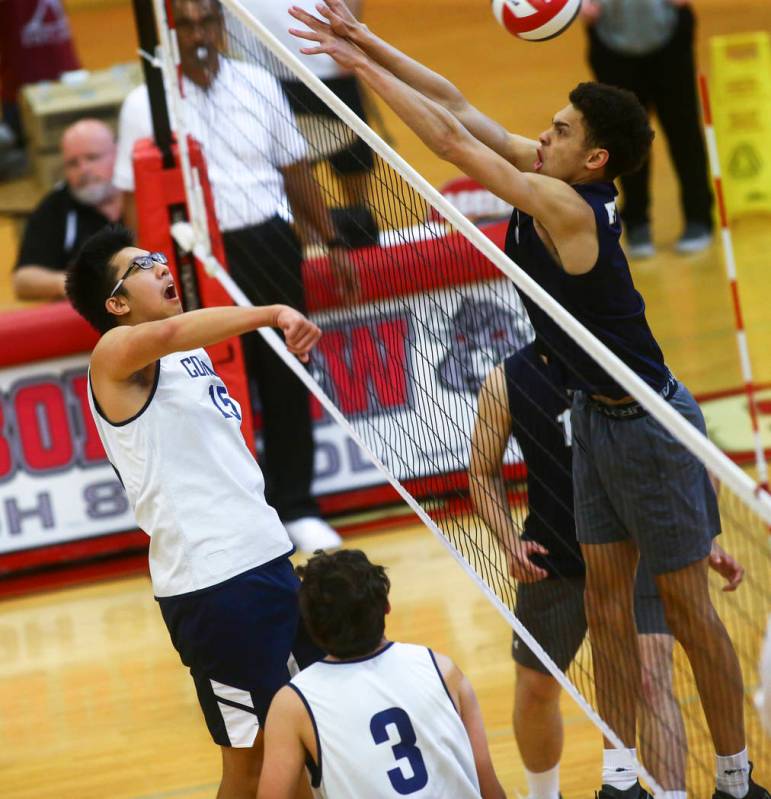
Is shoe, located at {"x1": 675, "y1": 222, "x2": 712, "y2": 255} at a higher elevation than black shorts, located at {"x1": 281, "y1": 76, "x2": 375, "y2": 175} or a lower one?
lower

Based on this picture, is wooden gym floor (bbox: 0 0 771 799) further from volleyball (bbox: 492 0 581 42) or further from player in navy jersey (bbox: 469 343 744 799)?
volleyball (bbox: 492 0 581 42)

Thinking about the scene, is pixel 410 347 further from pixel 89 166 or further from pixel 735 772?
pixel 735 772

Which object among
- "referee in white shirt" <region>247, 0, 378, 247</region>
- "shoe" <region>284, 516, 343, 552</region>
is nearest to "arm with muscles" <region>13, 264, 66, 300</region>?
"referee in white shirt" <region>247, 0, 378, 247</region>

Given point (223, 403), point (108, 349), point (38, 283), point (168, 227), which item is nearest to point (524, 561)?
point (223, 403)

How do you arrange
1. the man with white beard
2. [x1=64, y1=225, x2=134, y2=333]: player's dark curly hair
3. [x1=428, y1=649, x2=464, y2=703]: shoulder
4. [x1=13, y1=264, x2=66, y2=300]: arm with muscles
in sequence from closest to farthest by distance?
1. [x1=428, y1=649, x2=464, y2=703]: shoulder
2. [x1=64, y1=225, x2=134, y2=333]: player's dark curly hair
3. [x1=13, y1=264, x2=66, y2=300]: arm with muscles
4. the man with white beard

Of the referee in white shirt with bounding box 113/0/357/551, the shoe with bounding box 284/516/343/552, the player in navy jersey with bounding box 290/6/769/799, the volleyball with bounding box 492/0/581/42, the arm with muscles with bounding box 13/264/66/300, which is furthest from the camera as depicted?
the arm with muscles with bounding box 13/264/66/300

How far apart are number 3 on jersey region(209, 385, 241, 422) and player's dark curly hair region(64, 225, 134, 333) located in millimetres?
306

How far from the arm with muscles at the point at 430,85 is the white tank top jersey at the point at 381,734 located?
1.55 m

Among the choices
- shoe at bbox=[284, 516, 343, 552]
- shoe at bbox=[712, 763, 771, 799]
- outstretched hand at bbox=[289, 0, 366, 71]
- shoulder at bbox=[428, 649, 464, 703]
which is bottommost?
shoe at bbox=[284, 516, 343, 552]

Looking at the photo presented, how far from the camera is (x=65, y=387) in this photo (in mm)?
6371

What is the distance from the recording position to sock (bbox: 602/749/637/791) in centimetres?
383

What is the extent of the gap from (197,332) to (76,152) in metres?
4.11

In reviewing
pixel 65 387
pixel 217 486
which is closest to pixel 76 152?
pixel 65 387

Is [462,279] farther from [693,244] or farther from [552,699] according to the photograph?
[693,244]
